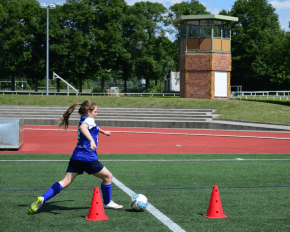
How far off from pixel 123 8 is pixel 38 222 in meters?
64.8

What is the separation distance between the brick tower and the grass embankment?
6.27 meters

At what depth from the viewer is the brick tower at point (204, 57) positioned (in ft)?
129

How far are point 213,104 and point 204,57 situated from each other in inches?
335

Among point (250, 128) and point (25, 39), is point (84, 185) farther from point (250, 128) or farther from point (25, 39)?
point (25, 39)

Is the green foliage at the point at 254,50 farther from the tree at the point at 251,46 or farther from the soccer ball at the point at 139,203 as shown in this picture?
the soccer ball at the point at 139,203

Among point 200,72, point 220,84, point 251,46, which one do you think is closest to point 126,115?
point 200,72

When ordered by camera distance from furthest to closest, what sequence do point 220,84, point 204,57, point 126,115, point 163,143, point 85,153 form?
point 220,84, point 204,57, point 126,115, point 163,143, point 85,153

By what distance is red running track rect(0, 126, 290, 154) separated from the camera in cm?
1575

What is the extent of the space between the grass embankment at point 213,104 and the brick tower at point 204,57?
627 centimetres

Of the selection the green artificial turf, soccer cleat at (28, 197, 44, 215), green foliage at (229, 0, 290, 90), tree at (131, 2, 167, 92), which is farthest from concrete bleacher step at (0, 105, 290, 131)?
green foliage at (229, 0, 290, 90)

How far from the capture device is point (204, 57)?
3928 centimetres

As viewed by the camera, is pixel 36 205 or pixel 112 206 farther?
pixel 112 206

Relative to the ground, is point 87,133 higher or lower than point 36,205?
higher

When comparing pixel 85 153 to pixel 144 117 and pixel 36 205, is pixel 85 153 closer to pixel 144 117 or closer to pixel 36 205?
pixel 36 205
